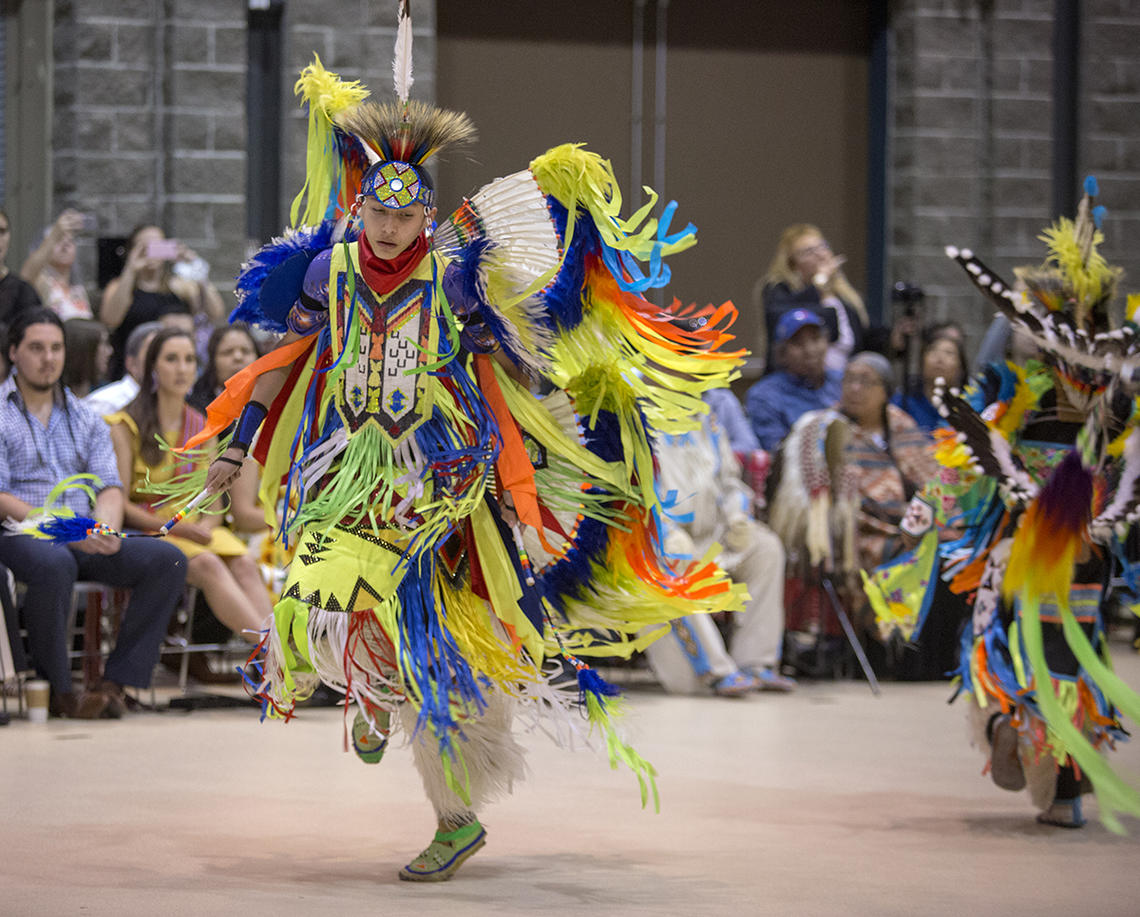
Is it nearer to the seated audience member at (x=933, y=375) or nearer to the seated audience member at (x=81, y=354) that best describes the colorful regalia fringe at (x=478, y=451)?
the seated audience member at (x=81, y=354)

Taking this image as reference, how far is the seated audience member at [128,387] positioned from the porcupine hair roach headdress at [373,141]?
248 centimetres

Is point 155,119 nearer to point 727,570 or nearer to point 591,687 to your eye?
point 727,570

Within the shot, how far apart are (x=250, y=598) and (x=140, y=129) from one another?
300 centimetres

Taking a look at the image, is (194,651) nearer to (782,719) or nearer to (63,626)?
(63,626)

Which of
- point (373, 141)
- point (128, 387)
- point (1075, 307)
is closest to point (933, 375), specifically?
point (1075, 307)

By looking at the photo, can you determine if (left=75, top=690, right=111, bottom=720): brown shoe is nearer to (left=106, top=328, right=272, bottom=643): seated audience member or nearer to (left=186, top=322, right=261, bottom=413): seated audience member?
(left=106, top=328, right=272, bottom=643): seated audience member

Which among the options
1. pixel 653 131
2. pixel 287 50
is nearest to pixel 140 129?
pixel 287 50

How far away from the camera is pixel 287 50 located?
26.7 feet

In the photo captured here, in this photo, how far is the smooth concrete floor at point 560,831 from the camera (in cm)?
322

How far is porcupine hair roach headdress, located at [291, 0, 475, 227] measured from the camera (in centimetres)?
341

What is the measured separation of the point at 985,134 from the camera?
9.18 m

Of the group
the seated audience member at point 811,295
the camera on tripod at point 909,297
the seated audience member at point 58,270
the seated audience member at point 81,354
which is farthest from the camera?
the camera on tripod at point 909,297

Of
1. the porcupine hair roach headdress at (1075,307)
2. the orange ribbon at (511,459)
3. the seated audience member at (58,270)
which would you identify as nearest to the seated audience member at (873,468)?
the porcupine hair roach headdress at (1075,307)

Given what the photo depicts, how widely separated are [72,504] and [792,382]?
3107 mm
